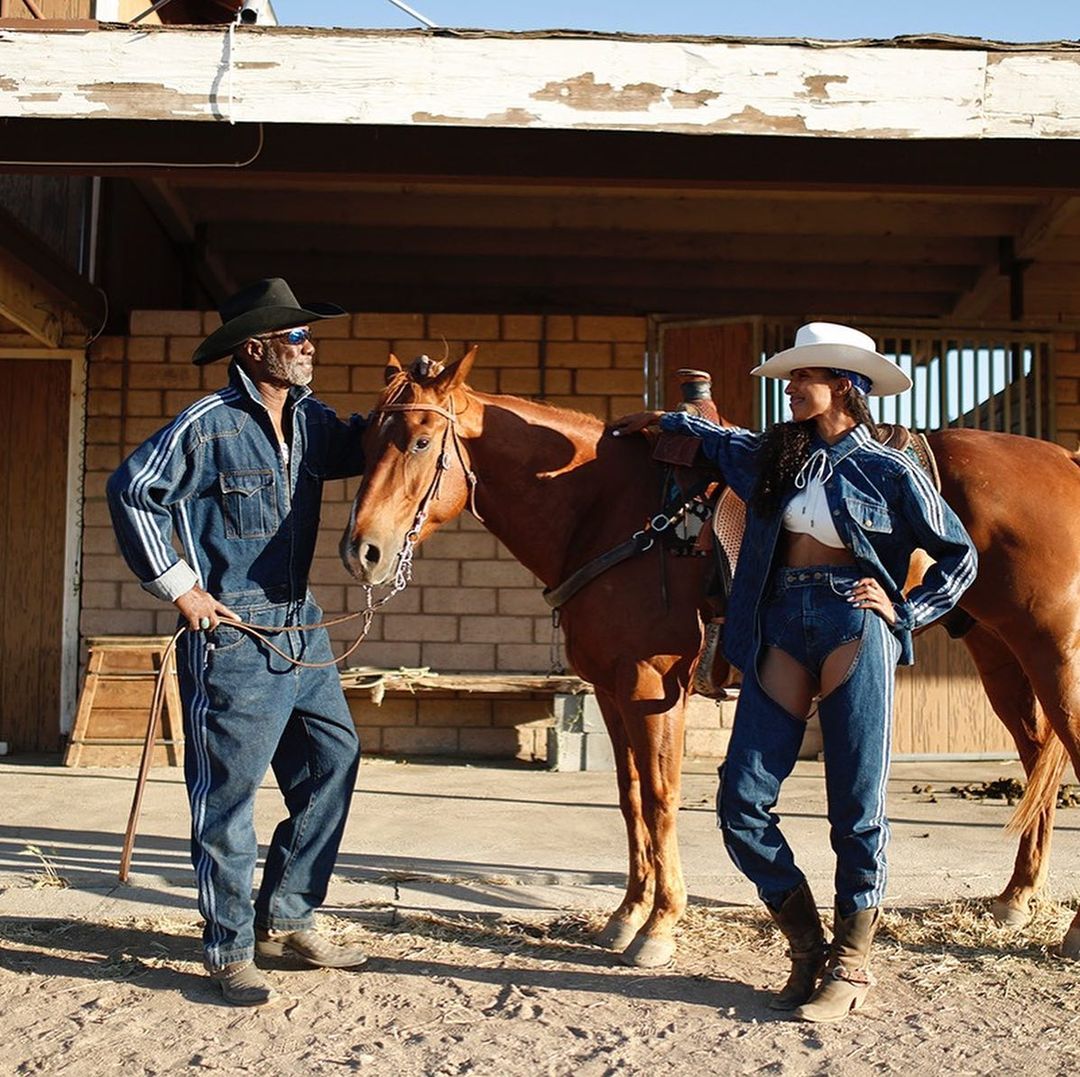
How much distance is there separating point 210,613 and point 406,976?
1.29 meters

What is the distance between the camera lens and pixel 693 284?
9.92 m

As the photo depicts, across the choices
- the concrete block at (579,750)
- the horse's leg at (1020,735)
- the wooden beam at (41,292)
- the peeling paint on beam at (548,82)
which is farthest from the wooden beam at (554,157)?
the concrete block at (579,750)

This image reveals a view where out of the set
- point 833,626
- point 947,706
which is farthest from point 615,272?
point 833,626

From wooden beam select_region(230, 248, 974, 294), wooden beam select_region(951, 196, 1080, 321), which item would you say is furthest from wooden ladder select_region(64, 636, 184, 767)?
wooden beam select_region(951, 196, 1080, 321)

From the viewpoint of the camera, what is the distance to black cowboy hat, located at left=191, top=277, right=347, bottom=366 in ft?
12.1

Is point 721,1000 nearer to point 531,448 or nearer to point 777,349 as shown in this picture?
point 531,448

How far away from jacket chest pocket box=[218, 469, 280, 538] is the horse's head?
0.25 m

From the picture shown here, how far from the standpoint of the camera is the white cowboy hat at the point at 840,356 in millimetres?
3404

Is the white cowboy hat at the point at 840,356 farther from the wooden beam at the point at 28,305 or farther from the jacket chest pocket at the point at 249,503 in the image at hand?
the wooden beam at the point at 28,305

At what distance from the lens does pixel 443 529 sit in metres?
8.23

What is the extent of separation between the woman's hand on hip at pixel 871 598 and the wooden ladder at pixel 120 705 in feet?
17.6

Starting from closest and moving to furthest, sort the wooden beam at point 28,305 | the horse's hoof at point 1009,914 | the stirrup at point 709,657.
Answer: the stirrup at point 709,657, the horse's hoof at point 1009,914, the wooden beam at point 28,305

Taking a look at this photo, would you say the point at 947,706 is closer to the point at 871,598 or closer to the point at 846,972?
the point at 846,972

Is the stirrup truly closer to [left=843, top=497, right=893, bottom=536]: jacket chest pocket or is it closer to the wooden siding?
[left=843, top=497, right=893, bottom=536]: jacket chest pocket
